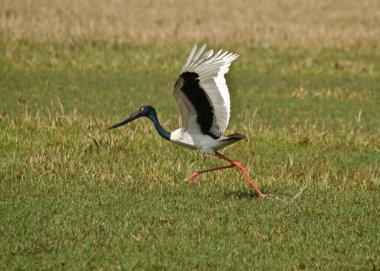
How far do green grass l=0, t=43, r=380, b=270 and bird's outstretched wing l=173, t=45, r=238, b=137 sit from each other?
31.5 inches

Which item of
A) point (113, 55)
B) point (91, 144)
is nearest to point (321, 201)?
point (91, 144)

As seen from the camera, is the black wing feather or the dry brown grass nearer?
the black wing feather

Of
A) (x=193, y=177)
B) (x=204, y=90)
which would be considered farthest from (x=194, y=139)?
(x=193, y=177)

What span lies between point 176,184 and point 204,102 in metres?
1.34

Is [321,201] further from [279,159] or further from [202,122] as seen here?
[279,159]

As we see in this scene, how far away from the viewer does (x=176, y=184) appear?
9.17 meters

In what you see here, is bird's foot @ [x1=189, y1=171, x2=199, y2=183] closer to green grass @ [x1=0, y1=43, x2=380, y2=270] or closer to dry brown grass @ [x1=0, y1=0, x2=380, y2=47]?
green grass @ [x1=0, y1=43, x2=380, y2=270]

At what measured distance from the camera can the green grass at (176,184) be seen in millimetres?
6688

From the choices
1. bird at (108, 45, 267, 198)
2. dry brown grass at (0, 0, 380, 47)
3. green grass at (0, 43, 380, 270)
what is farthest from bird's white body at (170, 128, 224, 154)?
dry brown grass at (0, 0, 380, 47)

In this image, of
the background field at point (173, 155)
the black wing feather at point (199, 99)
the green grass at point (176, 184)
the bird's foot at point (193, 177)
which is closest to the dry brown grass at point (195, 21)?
the background field at point (173, 155)

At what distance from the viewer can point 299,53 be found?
22.6 meters

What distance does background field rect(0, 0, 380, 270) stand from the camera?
6.82m

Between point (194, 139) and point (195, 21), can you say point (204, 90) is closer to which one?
point (194, 139)

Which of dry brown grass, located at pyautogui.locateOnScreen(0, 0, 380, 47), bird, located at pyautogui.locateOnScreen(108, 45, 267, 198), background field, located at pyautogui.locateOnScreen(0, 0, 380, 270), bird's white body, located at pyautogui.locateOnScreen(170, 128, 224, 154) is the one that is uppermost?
bird, located at pyautogui.locateOnScreen(108, 45, 267, 198)
